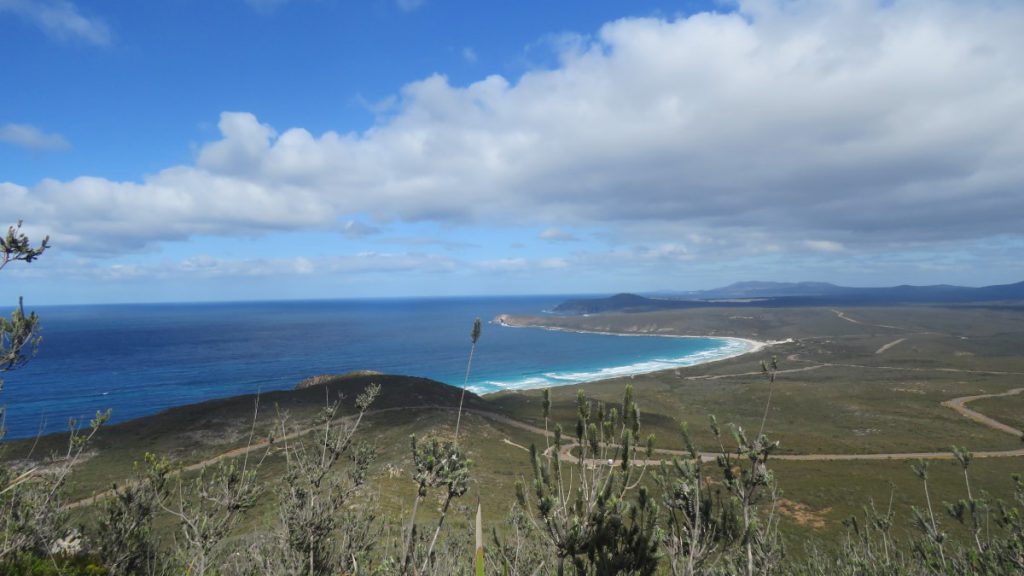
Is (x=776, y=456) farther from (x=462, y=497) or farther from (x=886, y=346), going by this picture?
(x=886, y=346)

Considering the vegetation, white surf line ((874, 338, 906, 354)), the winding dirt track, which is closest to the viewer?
the vegetation

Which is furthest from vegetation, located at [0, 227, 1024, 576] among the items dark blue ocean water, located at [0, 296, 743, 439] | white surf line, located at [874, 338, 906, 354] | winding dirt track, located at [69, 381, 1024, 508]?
white surf line, located at [874, 338, 906, 354]

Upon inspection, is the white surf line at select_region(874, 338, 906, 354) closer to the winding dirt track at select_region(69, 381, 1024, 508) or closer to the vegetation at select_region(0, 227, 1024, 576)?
the vegetation at select_region(0, 227, 1024, 576)

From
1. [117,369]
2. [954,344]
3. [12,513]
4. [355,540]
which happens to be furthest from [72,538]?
[954,344]

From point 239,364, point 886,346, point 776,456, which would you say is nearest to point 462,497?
point 776,456

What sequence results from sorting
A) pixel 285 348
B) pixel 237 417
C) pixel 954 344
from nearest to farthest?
1. pixel 237 417
2. pixel 954 344
3. pixel 285 348

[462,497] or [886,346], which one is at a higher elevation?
[462,497]

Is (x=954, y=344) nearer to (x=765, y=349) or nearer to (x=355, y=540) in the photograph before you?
(x=765, y=349)

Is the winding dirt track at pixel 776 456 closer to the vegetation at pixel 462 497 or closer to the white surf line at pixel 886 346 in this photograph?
the vegetation at pixel 462 497

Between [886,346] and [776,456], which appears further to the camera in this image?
[886,346]
